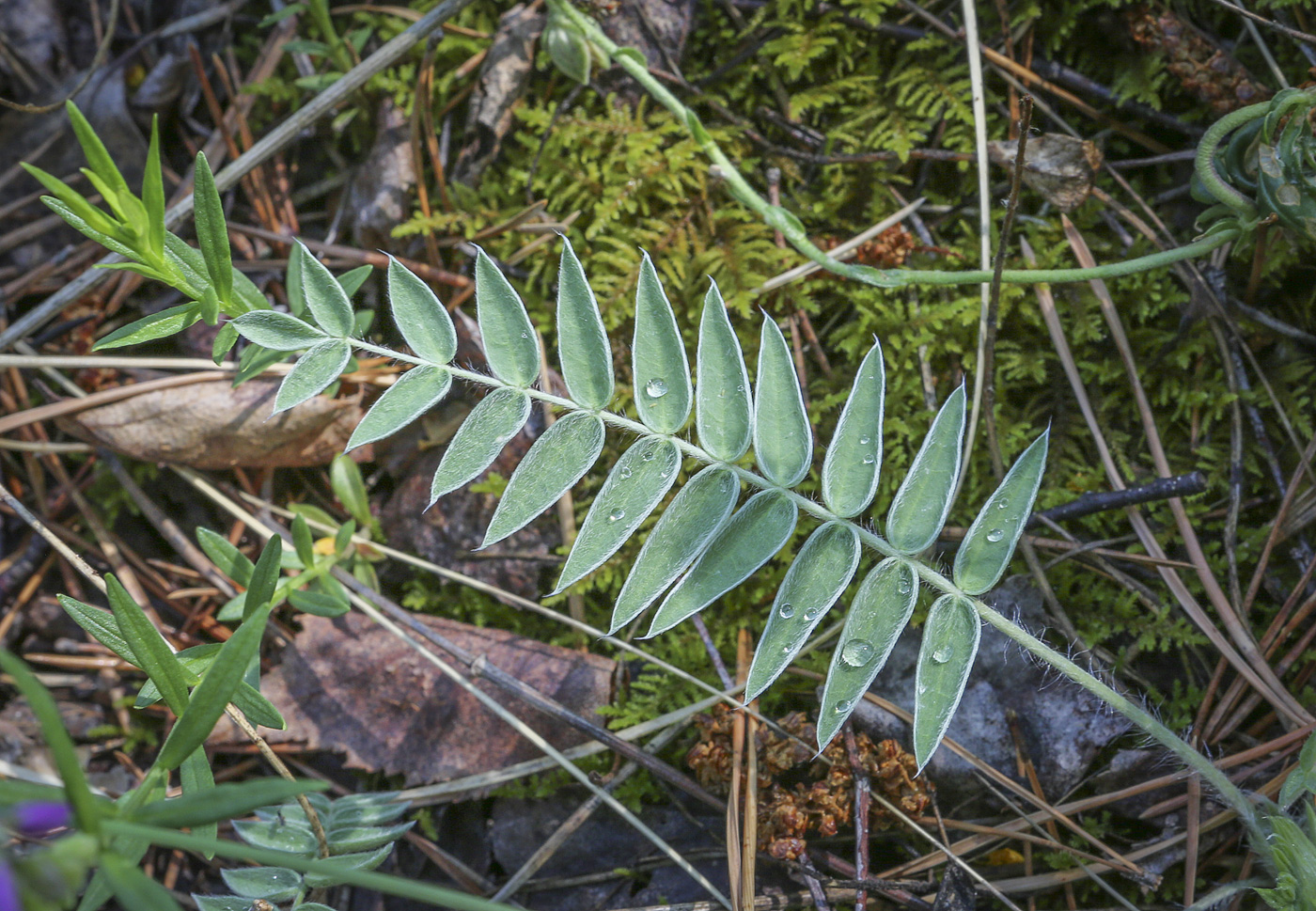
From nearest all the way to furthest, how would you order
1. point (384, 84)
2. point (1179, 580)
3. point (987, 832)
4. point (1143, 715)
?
point (1143, 715) < point (987, 832) < point (1179, 580) < point (384, 84)

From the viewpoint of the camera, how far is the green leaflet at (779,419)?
184 centimetres

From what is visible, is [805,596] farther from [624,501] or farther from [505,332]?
[505,332]

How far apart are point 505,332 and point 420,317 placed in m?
0.20

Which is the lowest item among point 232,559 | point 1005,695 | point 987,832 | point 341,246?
point 987,832

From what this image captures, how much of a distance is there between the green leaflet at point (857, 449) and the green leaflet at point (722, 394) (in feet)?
0.66

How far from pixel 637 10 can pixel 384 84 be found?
3.10 feet

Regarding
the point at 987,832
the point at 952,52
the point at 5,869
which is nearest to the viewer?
the point at 5,869

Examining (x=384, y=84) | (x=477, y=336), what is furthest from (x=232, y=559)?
(x=384, y=84)

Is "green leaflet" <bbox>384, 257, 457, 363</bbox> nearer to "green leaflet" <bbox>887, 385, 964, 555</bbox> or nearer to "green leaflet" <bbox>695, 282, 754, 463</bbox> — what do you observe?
"green leaflet" <bbox>695, 282, 754, 463</bbox>

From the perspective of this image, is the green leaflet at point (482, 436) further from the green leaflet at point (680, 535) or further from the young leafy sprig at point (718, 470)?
the green leaflet at point (680, 535)

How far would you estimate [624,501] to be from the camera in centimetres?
181

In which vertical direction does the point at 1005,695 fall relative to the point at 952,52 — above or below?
below

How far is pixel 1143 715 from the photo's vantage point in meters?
1.82

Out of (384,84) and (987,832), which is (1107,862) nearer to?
(987,832)
